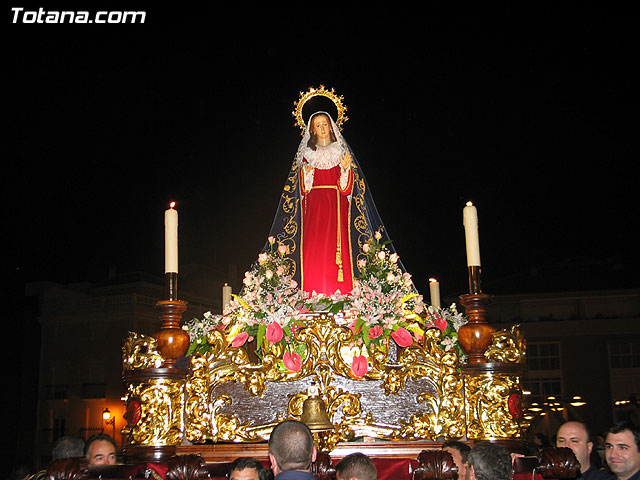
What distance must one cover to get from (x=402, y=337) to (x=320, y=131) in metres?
3.09

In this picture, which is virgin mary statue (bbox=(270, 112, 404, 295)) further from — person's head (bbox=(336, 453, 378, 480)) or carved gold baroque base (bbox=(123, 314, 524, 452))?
person's head (bbox=(336, 453, 378, 480))

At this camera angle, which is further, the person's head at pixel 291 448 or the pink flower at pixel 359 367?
the pink flower at pixel 359 367

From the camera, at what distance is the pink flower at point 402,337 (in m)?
5.30

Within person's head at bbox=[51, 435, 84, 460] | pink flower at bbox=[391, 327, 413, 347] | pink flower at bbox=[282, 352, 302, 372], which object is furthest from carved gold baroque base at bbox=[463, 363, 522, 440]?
person's head at bbox=[51, 435, 84, 460]

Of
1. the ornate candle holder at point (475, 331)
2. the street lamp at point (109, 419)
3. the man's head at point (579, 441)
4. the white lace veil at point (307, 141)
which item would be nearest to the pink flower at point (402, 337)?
the ornate candle holder at point (475, 331)

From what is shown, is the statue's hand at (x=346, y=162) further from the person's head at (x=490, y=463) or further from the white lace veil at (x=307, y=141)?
the person's head at (x=490, y=463)

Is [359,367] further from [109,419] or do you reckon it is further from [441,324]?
[109,419]

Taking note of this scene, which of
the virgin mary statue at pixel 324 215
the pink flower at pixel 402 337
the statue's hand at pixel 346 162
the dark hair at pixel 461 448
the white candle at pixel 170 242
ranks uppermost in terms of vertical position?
the statue's hand at pixel 346 162

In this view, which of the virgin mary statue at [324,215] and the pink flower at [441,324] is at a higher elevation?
the virgin mary statue at [324,215]

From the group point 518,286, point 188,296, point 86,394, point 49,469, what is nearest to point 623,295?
point 518,286

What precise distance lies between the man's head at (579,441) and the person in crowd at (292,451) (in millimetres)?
2160

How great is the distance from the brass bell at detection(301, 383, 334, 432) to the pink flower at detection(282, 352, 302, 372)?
33 centimetres

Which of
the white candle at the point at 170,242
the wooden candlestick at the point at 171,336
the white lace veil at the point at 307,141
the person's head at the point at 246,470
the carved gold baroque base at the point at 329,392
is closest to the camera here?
the person's head at the point at 246,470

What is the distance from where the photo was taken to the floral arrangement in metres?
5.30
